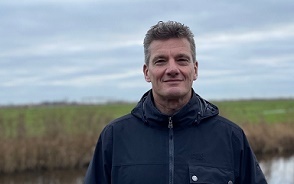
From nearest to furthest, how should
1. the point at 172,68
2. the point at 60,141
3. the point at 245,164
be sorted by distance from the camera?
the point at 172,68, the point at 245,164, the point at 60,141

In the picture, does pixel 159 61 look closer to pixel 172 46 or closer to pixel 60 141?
pixel 172 46

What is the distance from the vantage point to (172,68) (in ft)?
8.75

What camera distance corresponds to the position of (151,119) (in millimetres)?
2785

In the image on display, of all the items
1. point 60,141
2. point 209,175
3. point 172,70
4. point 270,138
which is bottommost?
point 270,138

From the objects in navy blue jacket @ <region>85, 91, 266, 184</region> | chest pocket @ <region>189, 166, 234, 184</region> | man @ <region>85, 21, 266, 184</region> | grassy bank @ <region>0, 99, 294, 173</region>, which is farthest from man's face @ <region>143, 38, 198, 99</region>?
grassy bank @ <region>0, 99, 294, 173</region>

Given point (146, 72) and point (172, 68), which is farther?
point (146, 72)

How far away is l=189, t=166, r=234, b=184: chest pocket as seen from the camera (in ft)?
8.68

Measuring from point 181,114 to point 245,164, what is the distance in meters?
0.53

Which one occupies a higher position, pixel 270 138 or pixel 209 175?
pixel 209 175

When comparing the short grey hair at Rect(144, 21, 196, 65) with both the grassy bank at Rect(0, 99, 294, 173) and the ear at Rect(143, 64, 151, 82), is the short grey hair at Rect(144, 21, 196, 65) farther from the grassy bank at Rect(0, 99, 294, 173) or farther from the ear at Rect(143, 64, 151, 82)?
the grassy bank at Rect(0, 99, 294, 173)

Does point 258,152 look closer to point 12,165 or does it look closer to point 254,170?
point 12,165

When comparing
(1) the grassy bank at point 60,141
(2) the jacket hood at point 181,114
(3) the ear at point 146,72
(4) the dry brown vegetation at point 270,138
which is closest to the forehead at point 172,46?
(3) the ear at point 146,72

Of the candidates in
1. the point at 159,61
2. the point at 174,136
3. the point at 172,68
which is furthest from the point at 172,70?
the point at 174,136

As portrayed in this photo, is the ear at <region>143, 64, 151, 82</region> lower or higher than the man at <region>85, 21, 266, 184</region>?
higher
